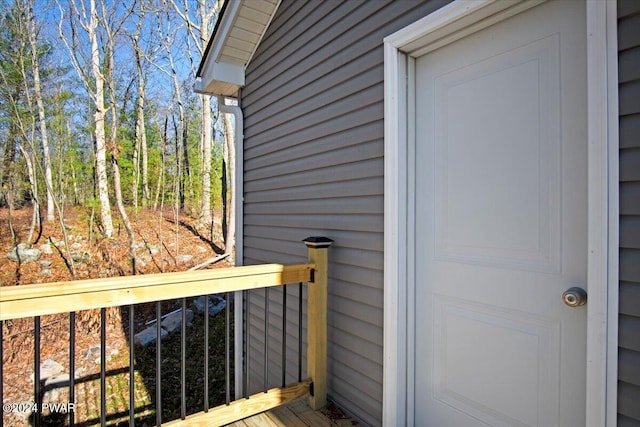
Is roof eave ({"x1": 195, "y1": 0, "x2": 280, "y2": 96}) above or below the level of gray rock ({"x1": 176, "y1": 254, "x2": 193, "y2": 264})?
above

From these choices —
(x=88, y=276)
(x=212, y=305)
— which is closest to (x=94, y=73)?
(x=88, y=276)

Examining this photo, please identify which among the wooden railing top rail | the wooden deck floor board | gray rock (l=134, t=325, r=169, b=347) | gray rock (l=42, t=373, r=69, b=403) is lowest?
gray rock (l=42, t=373, r=69, b=403)

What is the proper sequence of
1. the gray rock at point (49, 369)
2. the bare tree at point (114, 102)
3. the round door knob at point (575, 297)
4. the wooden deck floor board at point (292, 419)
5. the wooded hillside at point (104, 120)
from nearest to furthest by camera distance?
the round door knob at point (575, 297)
the wooden deck floor board at point (292, 419)
the gray rock at point (49, 369)
the wooded hillside at point (104, 120)
the bare tree at point (114, 102)

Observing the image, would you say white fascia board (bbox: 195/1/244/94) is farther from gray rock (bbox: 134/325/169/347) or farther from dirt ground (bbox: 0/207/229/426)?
gray rock (bbox: 134/325/169/347)

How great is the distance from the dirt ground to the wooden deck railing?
313cm

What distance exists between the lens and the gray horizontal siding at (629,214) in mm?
1119

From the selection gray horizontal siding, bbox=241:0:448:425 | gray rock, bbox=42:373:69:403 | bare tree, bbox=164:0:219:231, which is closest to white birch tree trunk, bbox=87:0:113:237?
bare tree, bbox=164:0:219:231

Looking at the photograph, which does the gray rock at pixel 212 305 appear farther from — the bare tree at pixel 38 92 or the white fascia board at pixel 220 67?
the white fascia board at pixel 220 67

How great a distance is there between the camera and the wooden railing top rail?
4.53 ft

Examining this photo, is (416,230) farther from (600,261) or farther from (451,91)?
(600,261)

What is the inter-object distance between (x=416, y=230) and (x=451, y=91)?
744 mm

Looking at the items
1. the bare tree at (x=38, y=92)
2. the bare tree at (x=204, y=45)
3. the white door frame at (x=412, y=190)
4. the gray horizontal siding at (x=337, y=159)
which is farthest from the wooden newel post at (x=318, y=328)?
the bare tree at (x=204, y=45)

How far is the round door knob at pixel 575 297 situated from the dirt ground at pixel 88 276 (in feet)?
15.6

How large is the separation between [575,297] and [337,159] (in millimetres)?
1555
